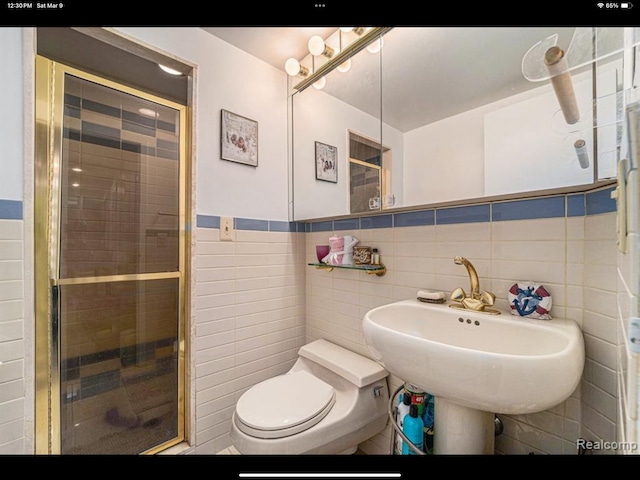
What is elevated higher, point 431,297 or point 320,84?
point 320,84

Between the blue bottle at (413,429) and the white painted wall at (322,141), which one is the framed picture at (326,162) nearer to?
the white painted wall at (322,141)

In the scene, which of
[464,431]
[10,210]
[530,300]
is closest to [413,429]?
[464,431]

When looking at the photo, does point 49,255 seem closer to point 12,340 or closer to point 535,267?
point 12,340

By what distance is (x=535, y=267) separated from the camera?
0.76 meters

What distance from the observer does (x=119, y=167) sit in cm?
107

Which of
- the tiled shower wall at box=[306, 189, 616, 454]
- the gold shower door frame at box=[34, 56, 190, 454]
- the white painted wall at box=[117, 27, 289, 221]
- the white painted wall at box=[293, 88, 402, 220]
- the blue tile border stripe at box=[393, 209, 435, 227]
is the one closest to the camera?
the tiled shower wall at box=[306, 189, 616, 454]

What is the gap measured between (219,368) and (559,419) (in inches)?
49.8

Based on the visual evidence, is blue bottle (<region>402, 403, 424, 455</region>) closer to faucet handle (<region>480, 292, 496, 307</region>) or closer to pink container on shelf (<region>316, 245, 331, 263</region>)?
faucet handle (<region>480, 292, 496, 307</region>)

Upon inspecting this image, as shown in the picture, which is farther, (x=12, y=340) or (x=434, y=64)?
(x=434, y=64)

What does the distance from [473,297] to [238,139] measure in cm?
124

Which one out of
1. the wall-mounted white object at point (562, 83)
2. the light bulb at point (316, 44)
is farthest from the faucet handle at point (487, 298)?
the light bulb at point (316, 44)

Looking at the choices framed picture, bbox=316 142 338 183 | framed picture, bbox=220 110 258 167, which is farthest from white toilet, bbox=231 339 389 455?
framed picture, bbox=220 110 258 167

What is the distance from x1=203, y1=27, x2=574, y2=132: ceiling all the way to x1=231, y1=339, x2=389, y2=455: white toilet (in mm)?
1085

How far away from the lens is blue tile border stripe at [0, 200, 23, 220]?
0.79 m
